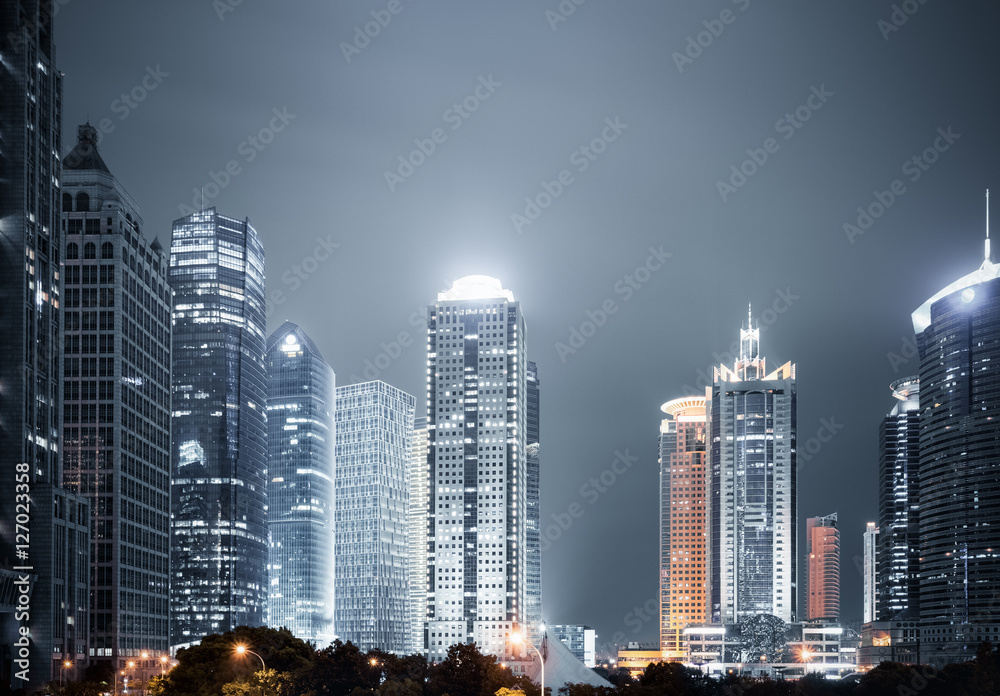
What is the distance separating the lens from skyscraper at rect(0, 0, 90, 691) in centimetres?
13250

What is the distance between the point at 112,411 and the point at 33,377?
148 ft

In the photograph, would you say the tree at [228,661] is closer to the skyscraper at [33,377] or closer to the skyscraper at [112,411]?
the skyscraper at [33,377]

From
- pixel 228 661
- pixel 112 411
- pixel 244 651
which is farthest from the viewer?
pixel 112 411

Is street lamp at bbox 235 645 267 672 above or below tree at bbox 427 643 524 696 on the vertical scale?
above

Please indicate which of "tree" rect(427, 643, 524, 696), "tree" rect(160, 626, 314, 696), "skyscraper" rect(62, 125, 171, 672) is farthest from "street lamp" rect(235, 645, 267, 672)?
"skyscraper" rect(62, 125, 171, 672)

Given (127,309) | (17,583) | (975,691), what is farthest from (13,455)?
(975,691)

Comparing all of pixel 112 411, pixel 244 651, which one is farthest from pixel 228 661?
pixel 112 411

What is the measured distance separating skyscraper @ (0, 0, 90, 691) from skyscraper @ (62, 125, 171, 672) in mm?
29431

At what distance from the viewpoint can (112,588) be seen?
576 feet

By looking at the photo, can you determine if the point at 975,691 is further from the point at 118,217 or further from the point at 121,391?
the point at 118,217

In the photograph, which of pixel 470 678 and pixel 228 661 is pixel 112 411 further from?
pixel 470 678

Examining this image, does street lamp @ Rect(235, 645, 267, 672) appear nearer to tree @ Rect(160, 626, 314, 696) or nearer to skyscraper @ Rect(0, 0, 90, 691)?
tree @ Rect(160, 626, 314, 696)

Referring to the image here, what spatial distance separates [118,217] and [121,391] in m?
26.5

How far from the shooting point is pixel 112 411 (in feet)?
596
